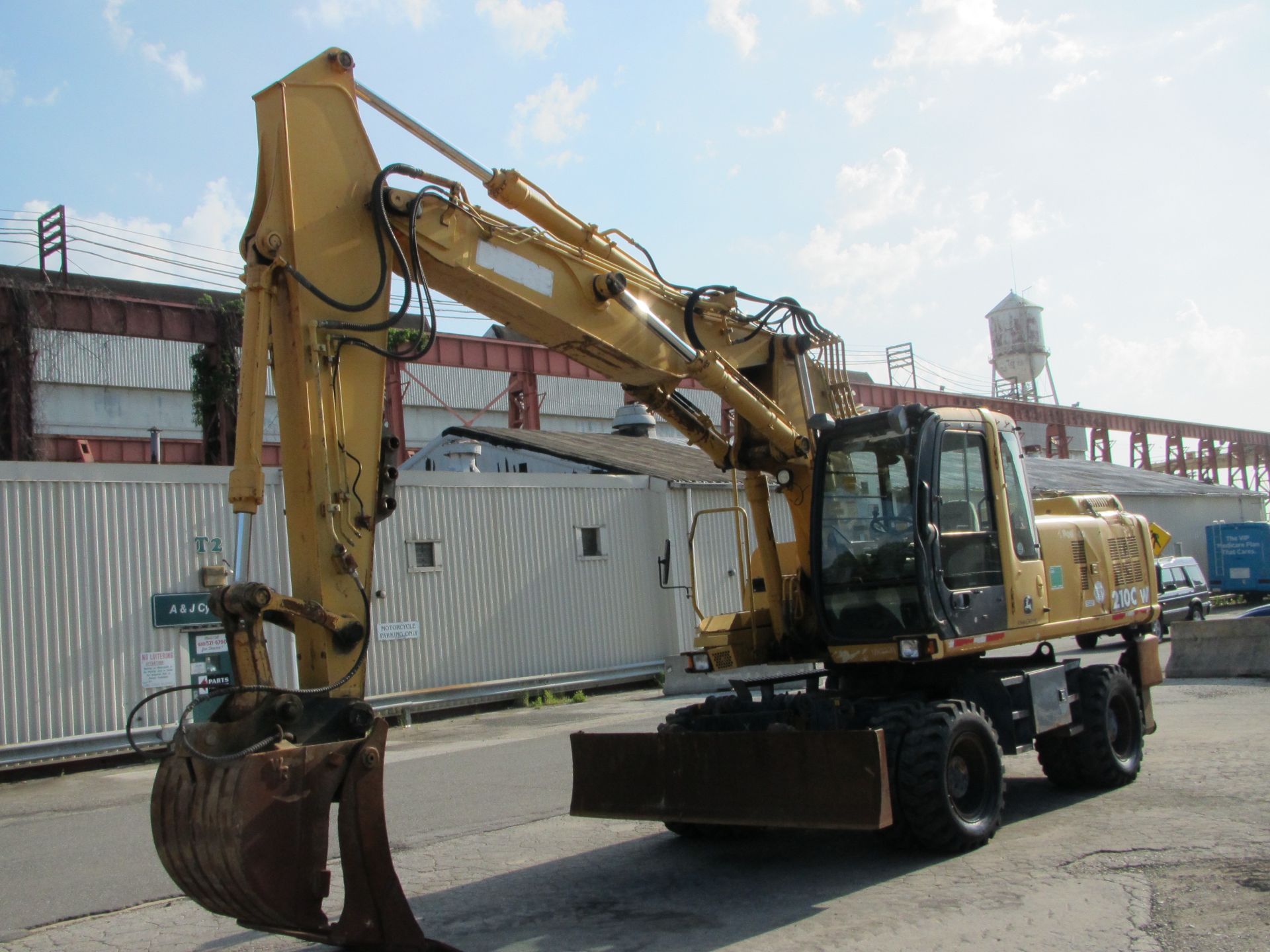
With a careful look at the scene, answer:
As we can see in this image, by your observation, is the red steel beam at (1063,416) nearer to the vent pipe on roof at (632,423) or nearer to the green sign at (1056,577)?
the vent pipe on roof at (632,423)

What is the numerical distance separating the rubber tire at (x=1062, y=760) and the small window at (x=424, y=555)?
1100 cm

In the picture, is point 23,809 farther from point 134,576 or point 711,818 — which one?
point 711,818

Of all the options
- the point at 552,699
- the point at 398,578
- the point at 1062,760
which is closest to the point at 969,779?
the point at 1062,760

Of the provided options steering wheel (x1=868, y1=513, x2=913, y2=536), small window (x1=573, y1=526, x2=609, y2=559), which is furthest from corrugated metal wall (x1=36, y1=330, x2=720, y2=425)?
steering wheel (x1=868, y1=513, x2=913, y2=536)

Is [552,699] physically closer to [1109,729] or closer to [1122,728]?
[1122,728]

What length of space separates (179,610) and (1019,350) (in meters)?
52.8

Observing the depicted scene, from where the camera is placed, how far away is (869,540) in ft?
26.4

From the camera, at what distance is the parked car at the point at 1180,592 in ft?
80.9

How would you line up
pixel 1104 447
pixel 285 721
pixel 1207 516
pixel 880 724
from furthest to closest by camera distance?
pixel 1104 447
pixel 1207 516
pixel 880 724
pixel 285 721

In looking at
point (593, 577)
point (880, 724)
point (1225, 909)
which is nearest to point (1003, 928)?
point (1225, 909)

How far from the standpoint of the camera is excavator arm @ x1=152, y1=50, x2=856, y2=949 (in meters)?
5.02

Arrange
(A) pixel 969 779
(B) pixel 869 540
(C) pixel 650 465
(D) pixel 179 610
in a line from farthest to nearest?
(C) pixel 650 465 → (D) pixel 179 610 → (B) pixel 869 540 → (A) pixel 969 779

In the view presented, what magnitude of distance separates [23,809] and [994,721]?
975cm

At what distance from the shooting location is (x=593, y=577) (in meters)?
20.5
